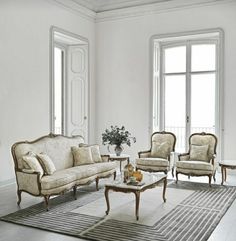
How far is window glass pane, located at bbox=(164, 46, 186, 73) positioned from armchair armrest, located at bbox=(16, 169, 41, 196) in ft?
16.3

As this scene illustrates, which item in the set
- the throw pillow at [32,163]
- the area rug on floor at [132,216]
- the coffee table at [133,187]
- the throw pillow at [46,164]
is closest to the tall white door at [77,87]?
the area rug on floor at [132,216]

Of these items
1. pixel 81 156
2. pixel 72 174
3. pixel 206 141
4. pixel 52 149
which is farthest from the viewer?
pixel 206 141

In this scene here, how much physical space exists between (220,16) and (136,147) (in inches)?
144

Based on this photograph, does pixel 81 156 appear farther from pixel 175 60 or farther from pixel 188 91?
pixel 175 60

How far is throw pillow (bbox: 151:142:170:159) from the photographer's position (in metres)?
7.02

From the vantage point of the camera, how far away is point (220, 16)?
7500mm

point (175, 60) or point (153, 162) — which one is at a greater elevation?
point (175, 60)

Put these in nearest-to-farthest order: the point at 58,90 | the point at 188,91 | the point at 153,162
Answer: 1. the point at 153,162
2. the point at 188,91
3. the point at 58,90

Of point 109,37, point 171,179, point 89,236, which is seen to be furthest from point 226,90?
point 89,236

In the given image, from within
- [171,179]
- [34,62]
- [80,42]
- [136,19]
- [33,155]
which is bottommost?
[171,179]

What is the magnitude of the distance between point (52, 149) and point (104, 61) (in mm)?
3962

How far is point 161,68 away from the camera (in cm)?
855

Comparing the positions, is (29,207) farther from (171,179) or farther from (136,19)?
(136,19)

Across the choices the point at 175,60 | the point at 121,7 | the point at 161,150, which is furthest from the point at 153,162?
the point at 121,7
